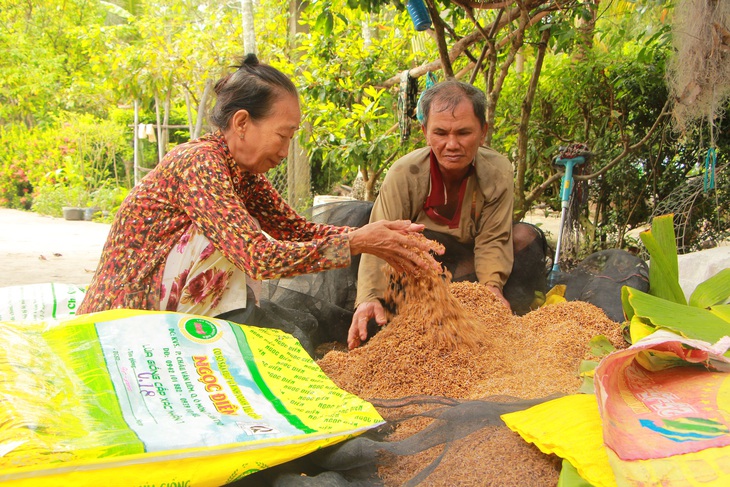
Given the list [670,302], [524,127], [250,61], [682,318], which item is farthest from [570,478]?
[524,127]

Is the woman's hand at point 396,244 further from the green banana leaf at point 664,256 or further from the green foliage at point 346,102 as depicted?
the green foliage at point 346,102

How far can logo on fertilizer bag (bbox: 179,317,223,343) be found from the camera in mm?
1673

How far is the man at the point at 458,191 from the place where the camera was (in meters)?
2.55

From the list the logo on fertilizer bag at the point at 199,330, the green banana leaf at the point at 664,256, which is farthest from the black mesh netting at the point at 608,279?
the logo on fertilizer bag at the point at 199,330

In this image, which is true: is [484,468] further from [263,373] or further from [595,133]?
[595,133]

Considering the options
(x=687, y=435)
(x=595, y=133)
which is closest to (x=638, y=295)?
(x=687, y=435)

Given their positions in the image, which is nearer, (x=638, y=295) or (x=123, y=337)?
(x=123, y=337)

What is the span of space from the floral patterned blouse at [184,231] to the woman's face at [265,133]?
1.9 inches

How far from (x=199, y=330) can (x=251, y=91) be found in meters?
0.78

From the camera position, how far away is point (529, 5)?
3.36 metres

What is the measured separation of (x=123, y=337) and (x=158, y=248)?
450mm

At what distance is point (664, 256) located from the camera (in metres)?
2.09

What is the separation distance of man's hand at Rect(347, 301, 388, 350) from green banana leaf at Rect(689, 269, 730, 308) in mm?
1071

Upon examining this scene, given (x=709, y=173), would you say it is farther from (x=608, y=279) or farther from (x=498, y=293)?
(x=498, y=293)
